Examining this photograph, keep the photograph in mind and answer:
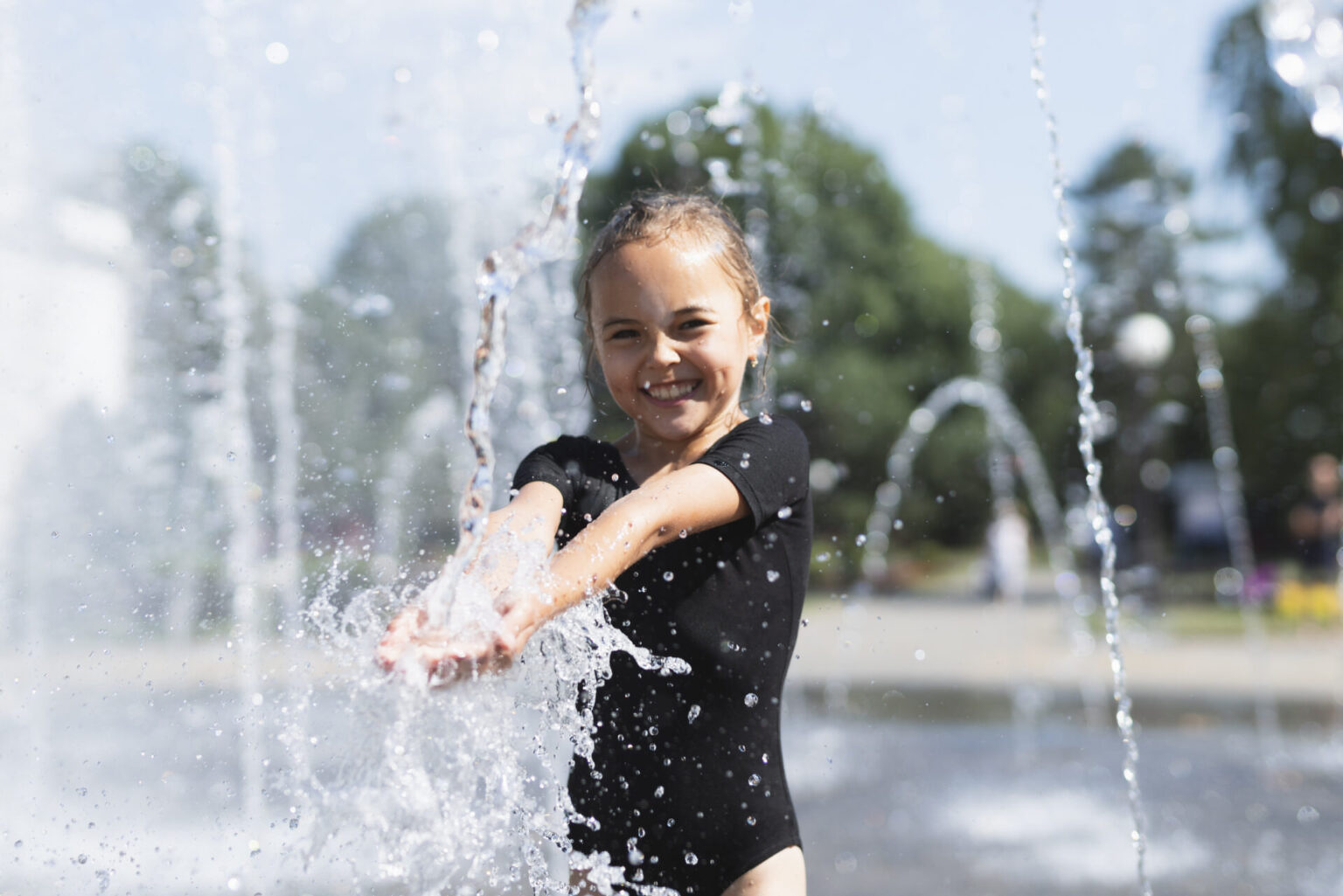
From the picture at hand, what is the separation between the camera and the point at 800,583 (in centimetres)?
197

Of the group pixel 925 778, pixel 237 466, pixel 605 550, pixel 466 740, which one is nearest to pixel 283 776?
pixel 466 740

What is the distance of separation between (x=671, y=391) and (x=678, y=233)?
0.72ft

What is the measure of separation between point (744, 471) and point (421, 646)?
21.7 inches

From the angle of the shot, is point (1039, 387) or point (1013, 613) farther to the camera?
point (1039, 387)

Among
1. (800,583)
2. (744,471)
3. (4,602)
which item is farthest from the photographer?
(4,602)

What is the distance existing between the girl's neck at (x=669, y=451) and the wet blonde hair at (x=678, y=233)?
0.57 feet

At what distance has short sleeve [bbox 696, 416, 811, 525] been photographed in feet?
5.93

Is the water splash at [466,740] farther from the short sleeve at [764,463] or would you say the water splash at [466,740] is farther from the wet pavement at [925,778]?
the wet pavement at [925,778]

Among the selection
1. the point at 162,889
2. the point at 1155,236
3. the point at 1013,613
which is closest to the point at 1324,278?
the point at 1013,613

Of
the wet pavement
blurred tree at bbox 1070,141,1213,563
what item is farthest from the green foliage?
the wet pavement

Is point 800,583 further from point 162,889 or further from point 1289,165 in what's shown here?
point 1289,165

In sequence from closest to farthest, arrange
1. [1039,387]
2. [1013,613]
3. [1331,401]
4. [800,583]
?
1. [800,583]
2. [1013,613]
3. [1331,401]
4. [1039,387]

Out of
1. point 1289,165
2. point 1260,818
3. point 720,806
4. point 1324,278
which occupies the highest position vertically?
point 1289,165

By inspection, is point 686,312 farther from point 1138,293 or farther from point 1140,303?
point 1138,293
